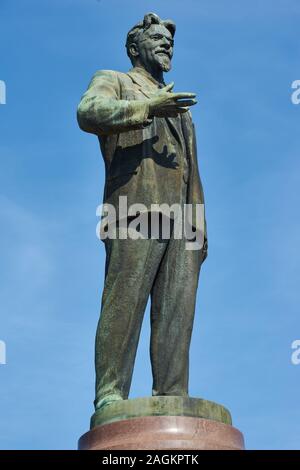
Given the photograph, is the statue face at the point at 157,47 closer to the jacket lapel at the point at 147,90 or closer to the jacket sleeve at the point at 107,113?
the jacket lapel at the point at 147,90

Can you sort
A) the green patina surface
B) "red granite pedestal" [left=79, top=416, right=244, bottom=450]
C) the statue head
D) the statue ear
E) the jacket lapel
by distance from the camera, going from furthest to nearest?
the statue ear < the statue head < the jacket lapel < the green patina surface < "red granite pedestal" [left=79, top=416, right=244, bottom=450]

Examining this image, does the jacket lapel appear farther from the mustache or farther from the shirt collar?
the mustache

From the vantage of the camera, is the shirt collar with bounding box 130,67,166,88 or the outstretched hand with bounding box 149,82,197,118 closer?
the outstretched hand with bounding box 149,82,197,118

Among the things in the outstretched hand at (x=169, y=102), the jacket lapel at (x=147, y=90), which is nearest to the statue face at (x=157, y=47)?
the jacket lapel at (x=147, y=90)

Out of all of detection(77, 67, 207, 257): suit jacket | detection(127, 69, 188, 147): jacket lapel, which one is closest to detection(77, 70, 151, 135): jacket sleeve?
detection(77, 67, 207, 257): suit jacket

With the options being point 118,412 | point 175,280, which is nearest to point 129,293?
point 175,280

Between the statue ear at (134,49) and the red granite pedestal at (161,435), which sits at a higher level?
the statue ear at (134,49)

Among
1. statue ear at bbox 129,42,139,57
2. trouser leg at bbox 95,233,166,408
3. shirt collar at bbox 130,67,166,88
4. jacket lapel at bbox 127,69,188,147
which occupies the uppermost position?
statue ear at bbox 129,42,139,57

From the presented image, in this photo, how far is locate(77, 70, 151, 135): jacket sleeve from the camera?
11.7 meters

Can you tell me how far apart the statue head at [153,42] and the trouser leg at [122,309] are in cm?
229

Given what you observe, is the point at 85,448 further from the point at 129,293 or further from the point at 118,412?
the point at 129,293

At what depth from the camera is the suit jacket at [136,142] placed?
11.8 metres

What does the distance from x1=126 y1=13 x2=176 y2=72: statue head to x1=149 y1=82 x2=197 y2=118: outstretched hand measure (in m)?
1.36
